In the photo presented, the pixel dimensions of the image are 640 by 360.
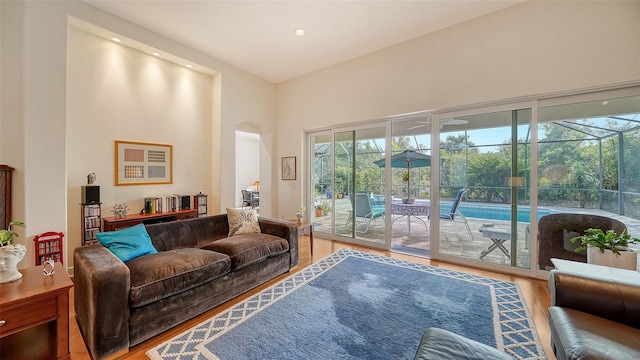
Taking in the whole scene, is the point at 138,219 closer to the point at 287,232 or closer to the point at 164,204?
the point at 164,204

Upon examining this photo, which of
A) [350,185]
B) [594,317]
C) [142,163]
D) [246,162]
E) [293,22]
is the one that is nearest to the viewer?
[594,317]

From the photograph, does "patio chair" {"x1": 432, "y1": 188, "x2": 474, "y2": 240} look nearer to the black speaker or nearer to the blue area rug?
the blue area rug

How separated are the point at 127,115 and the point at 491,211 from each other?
5645 mm

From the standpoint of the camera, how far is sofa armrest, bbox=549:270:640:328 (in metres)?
1.43

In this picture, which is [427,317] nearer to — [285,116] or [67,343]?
[67,343]

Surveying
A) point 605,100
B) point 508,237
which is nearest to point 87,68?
point 508,237

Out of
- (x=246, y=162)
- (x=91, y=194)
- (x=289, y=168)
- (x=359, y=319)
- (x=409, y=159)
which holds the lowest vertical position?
(x=359, y=319)

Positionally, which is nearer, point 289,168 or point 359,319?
point 359,319

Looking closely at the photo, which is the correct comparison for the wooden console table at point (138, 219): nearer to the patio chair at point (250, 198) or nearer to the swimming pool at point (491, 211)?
the swimming pool at point (491, 211)

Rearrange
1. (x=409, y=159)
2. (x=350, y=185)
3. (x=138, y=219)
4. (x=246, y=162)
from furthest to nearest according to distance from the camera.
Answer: (x=246, y=162), (x=409, y=159), (x=350, y=185), (x=138, y=219)

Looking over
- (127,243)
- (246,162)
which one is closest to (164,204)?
(127,243)

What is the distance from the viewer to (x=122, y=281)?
1742mm

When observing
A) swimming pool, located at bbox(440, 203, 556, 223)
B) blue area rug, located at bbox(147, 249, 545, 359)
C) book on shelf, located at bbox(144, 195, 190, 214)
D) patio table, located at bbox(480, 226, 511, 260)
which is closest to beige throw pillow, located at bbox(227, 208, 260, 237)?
blue area rug, located at bbox(147, 249, 545, 359)

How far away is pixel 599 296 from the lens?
150 cm
